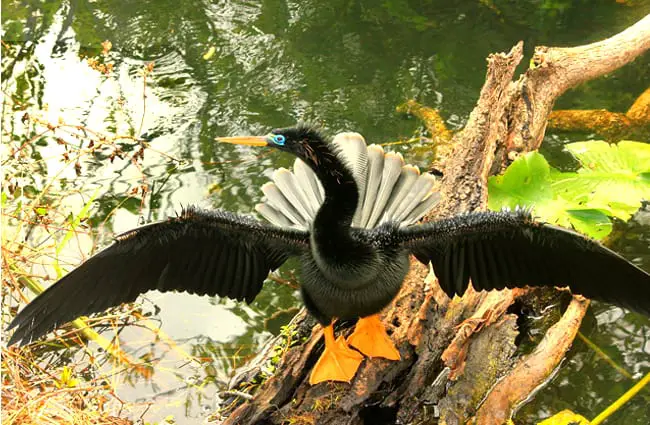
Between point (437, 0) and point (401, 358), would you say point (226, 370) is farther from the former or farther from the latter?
point (437, 0)

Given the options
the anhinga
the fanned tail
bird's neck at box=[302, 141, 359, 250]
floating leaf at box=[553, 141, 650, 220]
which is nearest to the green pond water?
floating leaf at box=[553, 141, 650, 220]

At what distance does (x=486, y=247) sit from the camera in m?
3.46

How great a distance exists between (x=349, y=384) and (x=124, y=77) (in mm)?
3922

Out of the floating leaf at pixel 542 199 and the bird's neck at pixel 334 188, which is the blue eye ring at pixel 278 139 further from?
the floating leaf at pixel 542 199

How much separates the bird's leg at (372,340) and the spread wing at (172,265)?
495 millimetres

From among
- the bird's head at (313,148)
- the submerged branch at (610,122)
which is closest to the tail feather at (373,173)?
the bird's head at (313,148)

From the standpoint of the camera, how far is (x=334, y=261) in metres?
3.39

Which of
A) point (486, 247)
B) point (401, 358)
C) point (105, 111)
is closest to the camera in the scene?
point (486, 247)

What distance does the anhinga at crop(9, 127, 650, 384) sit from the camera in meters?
3.26

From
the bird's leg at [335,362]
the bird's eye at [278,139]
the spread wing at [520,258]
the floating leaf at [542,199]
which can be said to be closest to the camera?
the spread wing at [520,258]

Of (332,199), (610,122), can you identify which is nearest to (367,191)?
(332,199)

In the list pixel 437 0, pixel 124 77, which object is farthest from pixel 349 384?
pixel 437 0

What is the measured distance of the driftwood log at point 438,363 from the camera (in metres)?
3.64

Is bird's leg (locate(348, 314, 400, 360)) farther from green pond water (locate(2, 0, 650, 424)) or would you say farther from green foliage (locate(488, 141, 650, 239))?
green foliage (locate(488, 141, 650, 239))
